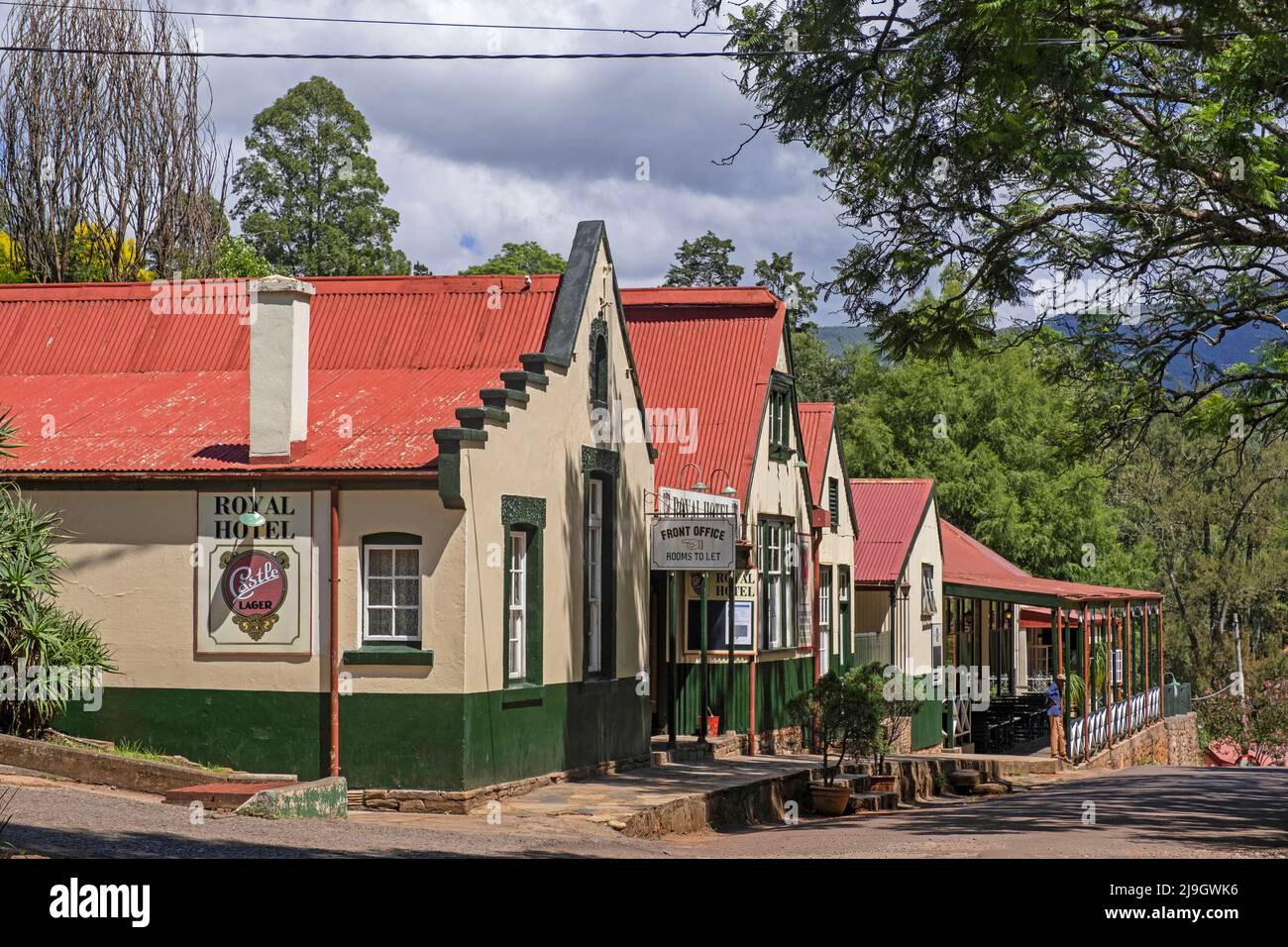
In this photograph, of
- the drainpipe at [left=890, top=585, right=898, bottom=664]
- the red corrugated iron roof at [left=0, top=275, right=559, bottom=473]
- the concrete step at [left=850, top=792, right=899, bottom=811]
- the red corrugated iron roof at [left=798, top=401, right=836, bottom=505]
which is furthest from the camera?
the drainpipe at [left=890, top=585, right=898, bottom=664]

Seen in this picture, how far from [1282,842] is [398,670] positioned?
8428 millimetres

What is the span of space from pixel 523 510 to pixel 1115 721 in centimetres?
2301

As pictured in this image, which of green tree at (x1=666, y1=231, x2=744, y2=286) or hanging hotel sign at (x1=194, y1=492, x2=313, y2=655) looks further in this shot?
green tree at (x1=666, y1=231, x2=744, y2=286)

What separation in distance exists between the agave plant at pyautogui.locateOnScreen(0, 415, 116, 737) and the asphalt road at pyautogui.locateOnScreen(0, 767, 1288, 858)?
1585 millimetres

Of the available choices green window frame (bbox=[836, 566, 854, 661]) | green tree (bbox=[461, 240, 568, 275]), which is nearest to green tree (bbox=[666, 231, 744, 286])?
green tree (bbox=[461, 240, 568, 275])

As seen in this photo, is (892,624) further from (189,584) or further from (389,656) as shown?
(189,584)

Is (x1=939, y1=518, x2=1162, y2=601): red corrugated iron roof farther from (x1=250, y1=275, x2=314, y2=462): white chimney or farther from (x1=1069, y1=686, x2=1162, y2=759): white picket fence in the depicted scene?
(x1=250, y1=275, x2=314, y2=462): white chimney

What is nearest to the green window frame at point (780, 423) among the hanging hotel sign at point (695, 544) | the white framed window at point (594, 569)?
the hanging hotel sign at point (695, 544)

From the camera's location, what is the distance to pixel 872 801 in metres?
22.0

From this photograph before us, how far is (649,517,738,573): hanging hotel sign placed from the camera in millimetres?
20797

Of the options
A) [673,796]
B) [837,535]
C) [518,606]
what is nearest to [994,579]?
[837,535]

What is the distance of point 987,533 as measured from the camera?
5231 centimetres
